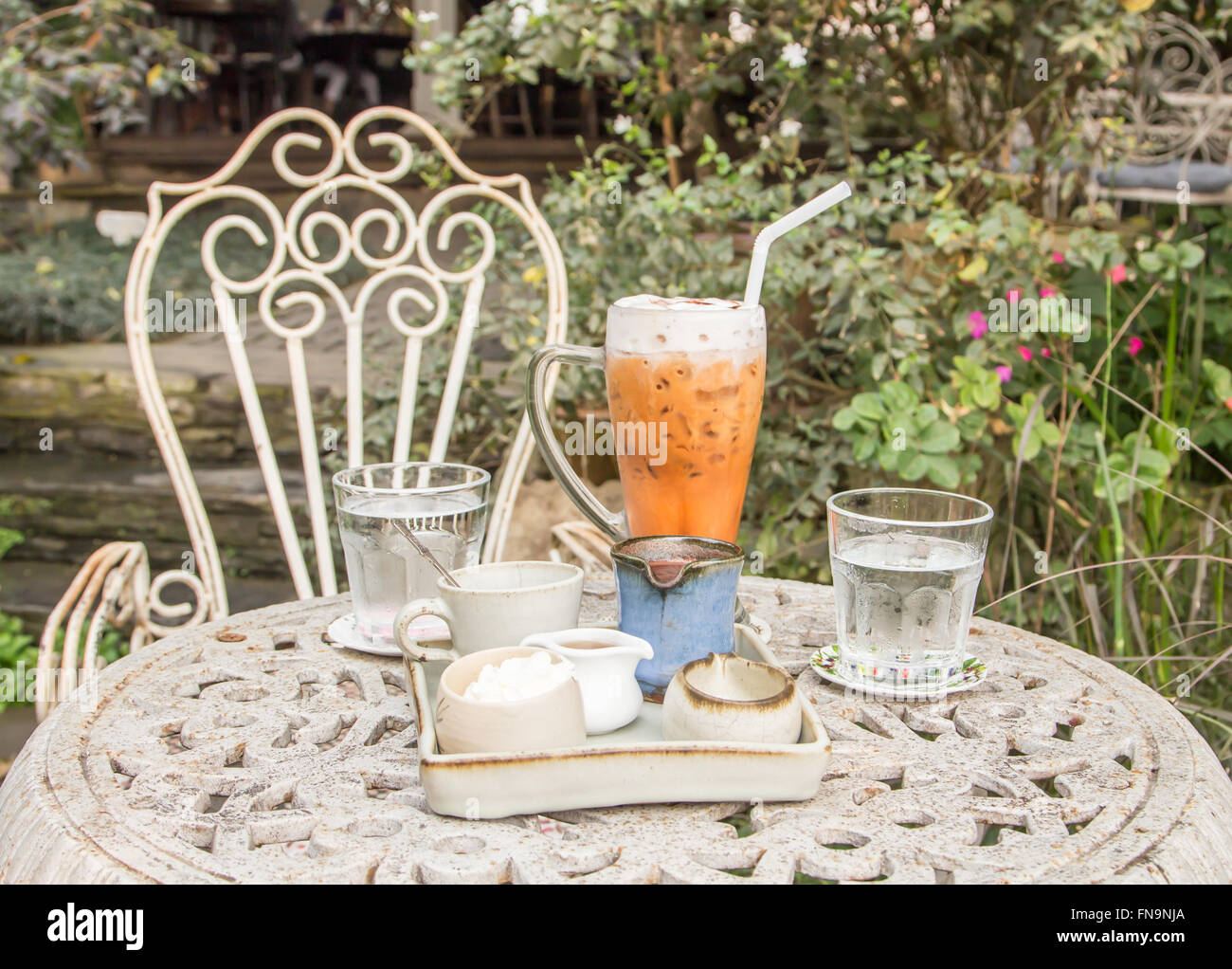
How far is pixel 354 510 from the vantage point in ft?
3.62

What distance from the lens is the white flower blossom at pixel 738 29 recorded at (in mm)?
2902

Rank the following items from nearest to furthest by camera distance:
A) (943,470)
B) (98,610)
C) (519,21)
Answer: (98,610), (943,470), (519,21)

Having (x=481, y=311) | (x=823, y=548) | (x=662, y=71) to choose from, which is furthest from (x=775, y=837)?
(x=662, y=71)

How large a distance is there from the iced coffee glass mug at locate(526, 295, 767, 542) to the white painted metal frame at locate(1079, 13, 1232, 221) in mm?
2861

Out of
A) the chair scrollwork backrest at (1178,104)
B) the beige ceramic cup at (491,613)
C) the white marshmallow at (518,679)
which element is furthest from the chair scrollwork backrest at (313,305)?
the chair scrollwork backrest at (1178,104)

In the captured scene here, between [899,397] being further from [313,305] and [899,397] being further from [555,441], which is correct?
[555,441]

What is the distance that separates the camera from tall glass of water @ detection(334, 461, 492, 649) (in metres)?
1.09

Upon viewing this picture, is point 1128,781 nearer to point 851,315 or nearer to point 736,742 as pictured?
point 736,742

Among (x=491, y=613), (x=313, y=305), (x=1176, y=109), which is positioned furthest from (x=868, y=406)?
(x=1176, y=109)

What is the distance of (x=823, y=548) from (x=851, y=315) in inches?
23.0

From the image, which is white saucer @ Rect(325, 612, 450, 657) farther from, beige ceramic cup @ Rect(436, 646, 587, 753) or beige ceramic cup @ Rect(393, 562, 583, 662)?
beige ceramic cup @ Rect(436, 646, 587, 753)

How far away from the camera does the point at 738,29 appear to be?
2.92 meters

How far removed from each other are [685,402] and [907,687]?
1.07 feet

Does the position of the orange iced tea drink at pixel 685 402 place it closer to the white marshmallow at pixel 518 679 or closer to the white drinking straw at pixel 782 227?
the white drinking straw at pixel 782 227
